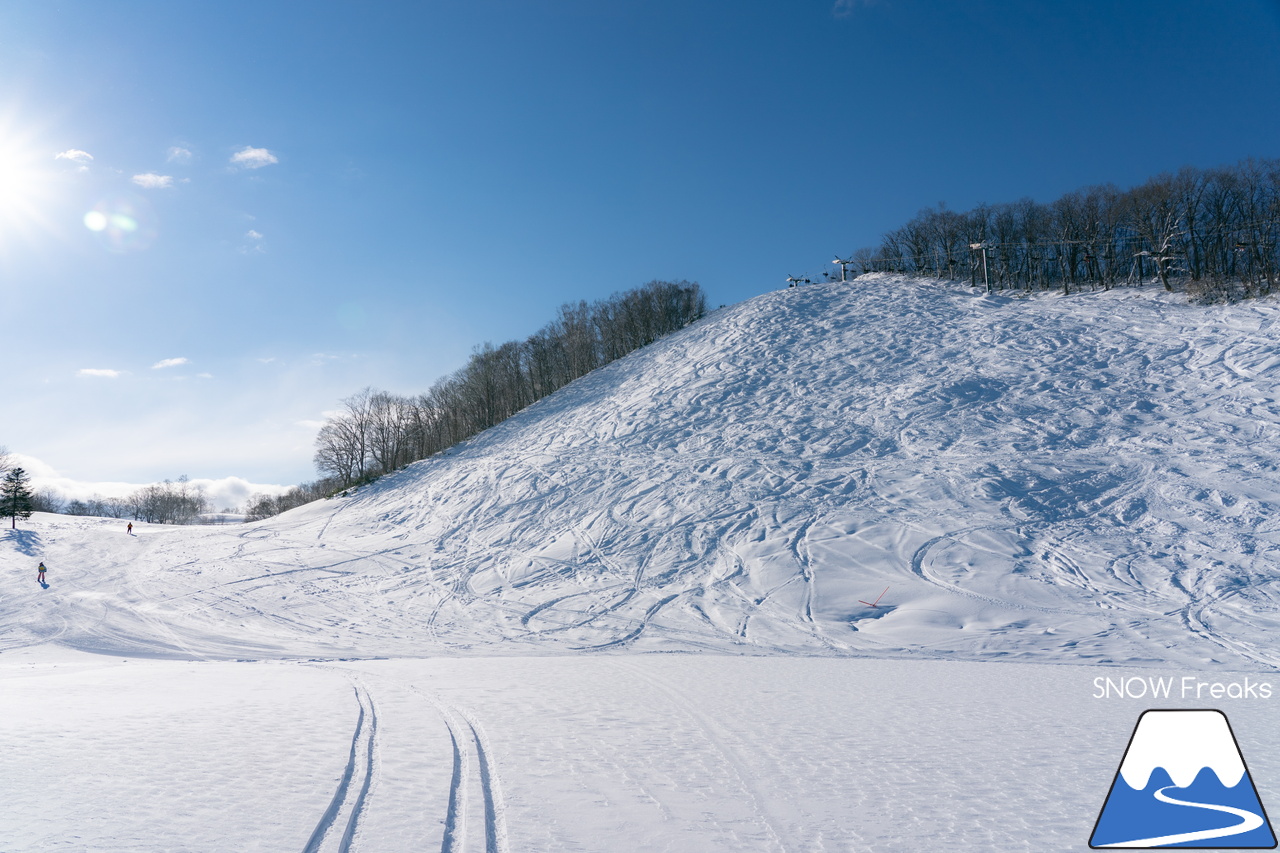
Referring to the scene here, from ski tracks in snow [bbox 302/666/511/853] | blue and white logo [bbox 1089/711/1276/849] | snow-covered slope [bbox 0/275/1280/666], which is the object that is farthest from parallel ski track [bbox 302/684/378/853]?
snow-covered slope [bbox 0/275/1280/666]

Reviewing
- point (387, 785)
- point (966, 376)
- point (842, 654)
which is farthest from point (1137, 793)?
point (966, 376)

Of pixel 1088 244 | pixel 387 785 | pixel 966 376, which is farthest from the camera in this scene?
pixel 1088 244

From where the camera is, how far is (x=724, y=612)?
16.5 meters

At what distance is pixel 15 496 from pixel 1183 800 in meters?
52.1

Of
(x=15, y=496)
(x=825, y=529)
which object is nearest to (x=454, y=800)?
(x=825, y=529)

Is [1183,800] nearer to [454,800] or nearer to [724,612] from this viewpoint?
[454,800]

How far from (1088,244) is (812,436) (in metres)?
27.3

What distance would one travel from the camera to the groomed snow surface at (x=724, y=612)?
511 centimetres

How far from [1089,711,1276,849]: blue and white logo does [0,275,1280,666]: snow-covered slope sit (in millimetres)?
8188

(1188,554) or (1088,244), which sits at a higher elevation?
(1088,244)

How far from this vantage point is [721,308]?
48.5 metres

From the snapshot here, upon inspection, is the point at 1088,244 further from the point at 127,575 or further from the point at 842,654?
the point at 127,575

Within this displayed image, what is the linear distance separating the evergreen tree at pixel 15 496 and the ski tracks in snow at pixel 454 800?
4425cm

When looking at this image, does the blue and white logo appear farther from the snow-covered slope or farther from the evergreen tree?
the evergreen tree
